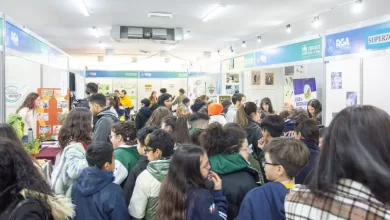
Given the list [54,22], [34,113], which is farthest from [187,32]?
[34,113]

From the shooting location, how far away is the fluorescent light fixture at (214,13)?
766 centimetres

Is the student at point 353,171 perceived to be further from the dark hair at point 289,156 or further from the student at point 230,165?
the student at point 230,165

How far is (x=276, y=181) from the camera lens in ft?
6.37

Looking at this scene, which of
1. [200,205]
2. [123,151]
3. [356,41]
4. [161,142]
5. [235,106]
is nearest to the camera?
[200,205]

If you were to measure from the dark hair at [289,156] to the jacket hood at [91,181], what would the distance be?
962mm

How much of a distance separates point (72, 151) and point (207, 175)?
1.10 m

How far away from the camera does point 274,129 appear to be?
344 cm

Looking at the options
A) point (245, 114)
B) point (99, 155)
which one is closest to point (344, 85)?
point (245, 114)

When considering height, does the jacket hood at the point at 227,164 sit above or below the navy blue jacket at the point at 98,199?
above

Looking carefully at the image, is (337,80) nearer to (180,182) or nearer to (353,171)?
(180,182)

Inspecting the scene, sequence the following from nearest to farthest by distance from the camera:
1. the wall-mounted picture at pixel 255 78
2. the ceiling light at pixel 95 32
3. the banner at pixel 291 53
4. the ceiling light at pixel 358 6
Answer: the banner at pixel 291 53, the ceiling light at pixel 358 6, the wall-mounted picture at pixel 255 78, the ceiling light at pixel 95 32

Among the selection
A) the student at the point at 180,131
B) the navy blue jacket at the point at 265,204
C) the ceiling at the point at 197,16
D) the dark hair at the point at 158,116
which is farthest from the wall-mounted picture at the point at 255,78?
the navy blue jacket at the point at 265,204

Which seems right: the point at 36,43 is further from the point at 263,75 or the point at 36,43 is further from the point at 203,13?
the point at 263,75

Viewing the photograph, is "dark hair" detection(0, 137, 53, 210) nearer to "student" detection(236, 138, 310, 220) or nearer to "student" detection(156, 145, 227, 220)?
→ "student" detection(156, 145, 227, 220)
